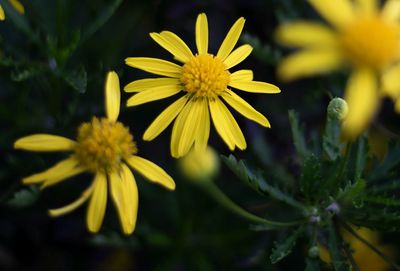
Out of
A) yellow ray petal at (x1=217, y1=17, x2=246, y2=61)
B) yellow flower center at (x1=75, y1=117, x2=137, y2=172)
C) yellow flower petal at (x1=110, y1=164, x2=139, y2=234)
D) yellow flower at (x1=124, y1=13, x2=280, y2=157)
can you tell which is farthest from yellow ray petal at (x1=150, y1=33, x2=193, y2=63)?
yellow flower petal at (x1=110, y1=164, x2=139, y2=234)

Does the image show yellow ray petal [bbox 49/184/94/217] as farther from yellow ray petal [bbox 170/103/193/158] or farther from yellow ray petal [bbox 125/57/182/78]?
yellow ray petal [bbox 125/57/182/78]

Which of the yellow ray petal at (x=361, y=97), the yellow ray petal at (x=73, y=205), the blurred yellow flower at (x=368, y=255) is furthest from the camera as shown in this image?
the blurred yellow flower at (x=368, y=255)

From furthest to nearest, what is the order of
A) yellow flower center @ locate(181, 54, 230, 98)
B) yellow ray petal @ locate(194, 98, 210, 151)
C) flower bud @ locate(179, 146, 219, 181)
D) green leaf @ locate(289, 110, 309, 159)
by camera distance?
1. green leaf @ locate(289, 110, 309, 159)
2. yellow flower center @ locate(181, 54, 230, 98)
3. yellow ray petal @ locate(194, 98, 210, 151)
4. flower bud @ locate(179, 146, 219, 181)

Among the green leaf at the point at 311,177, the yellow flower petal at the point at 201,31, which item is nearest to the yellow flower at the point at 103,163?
the yellow flower petal at the point at 201,31

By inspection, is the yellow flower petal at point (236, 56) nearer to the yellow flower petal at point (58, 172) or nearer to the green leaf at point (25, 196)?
the yellow flower petal at point (58, 172)

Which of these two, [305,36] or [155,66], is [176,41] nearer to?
[155,66]

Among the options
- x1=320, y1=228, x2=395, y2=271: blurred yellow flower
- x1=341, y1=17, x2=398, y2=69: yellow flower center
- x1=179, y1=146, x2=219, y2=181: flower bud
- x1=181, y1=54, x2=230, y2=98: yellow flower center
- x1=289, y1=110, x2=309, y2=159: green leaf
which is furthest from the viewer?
x1=320, y1=228, x2=395, y2=271: blurred yellow flower
